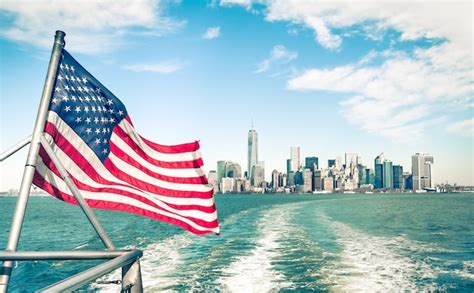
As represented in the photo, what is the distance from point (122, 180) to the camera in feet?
19.9

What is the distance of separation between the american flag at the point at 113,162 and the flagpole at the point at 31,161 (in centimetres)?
50

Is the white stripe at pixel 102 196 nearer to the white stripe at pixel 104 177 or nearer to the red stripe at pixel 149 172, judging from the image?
the white stripe at pixel 104 177

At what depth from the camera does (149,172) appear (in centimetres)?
621

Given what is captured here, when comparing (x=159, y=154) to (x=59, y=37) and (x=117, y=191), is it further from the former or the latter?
(x=59, y=37)

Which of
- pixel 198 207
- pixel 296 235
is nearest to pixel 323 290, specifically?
pixel 198 207

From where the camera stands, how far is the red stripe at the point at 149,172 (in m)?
6.00

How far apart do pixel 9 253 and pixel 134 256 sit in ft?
3.98

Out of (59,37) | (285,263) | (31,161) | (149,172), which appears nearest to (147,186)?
(149,172)

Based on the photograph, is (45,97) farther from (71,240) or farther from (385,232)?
(385,232)

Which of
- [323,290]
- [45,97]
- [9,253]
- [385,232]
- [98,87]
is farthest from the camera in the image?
[385,232]

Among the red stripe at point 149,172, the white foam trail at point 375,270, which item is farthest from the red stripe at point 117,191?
the white foam trail at point 375,270

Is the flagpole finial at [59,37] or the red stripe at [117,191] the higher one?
the flagpole finial at [59,37]

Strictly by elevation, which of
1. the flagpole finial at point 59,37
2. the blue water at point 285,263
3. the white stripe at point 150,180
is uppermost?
the flagpole finial at point 59,37

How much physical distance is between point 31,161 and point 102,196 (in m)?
1.53
